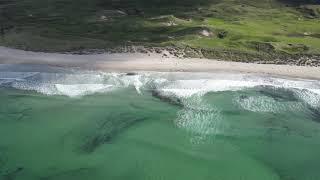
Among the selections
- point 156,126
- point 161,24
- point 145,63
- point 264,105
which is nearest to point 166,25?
point 161,24

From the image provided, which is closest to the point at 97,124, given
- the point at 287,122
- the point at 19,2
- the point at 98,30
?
the point at 287,122

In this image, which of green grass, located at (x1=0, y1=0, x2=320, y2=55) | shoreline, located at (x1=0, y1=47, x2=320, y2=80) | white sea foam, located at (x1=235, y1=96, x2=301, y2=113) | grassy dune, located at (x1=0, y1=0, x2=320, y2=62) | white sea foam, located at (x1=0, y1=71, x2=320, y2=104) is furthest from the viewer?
green grass, located at (x1=0, y1=0, x2=320, y2=55)

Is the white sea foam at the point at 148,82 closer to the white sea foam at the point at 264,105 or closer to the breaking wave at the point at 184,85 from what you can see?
the breaking wave at the point at 184,85

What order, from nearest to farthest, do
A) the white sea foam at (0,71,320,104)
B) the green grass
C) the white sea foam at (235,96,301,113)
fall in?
1. the white sea foam at (235,96,301,113)
2. the white sea foam at (0,71,320,104)
3. the green grass

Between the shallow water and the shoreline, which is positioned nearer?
the shallow water

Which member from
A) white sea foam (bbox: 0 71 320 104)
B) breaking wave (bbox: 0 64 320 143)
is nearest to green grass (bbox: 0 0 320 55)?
white sea foam (bbox: 0 71 320 104)

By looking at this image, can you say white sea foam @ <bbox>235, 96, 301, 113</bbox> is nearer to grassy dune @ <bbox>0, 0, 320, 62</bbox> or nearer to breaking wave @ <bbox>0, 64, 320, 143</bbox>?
breaking wave @ <bbox>0, 64, 320, 143</bbox>

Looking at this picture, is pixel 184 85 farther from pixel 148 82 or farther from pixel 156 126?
pixel 156 126

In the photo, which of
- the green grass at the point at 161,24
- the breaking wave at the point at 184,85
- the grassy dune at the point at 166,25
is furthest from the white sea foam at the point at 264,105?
the green grass at the point at 161,24
